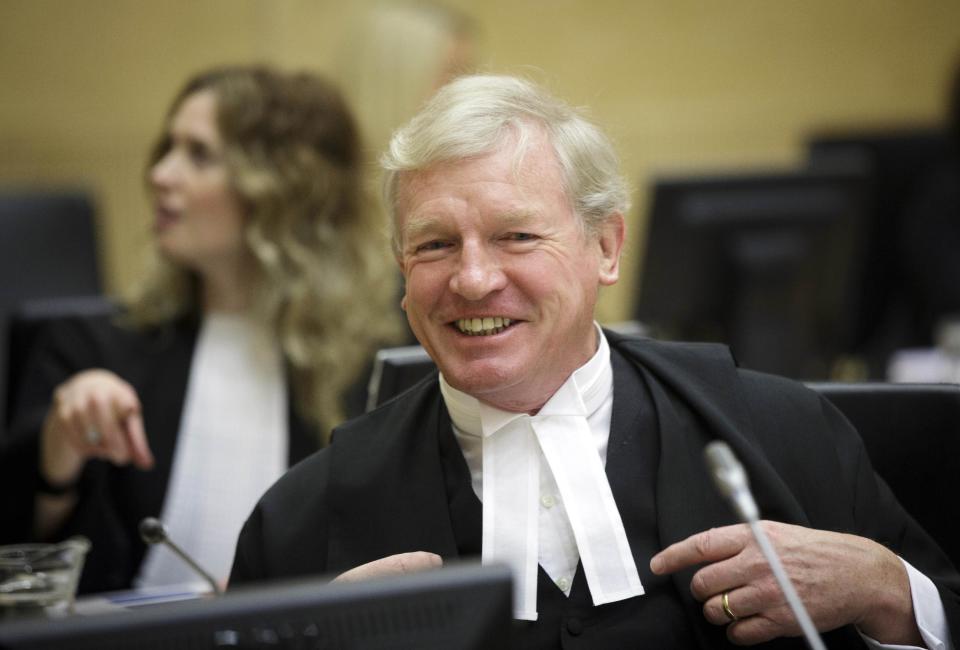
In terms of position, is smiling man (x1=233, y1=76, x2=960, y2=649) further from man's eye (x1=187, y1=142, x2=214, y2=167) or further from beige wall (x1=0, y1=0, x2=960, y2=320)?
beige wall (x1=0, y1=0, x2=960, y2=320)

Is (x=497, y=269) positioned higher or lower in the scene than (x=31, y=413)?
higher

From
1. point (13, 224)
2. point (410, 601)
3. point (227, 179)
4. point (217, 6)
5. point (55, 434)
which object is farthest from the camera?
point (217, 6)

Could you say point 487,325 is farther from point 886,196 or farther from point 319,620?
point 886,196

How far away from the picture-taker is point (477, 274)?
1518 millimetres

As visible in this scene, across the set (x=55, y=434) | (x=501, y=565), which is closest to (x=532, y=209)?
(x=501, y=565)

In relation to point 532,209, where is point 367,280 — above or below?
below

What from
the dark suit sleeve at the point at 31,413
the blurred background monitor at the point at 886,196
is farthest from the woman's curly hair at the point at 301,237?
the blurred background monitor at the point at 886,196

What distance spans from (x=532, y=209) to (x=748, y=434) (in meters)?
0.43

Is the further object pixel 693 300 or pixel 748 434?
pixel 693 300

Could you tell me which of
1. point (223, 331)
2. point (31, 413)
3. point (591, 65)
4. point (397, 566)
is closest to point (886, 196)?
point (591, 65)

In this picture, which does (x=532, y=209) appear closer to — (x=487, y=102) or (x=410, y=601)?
(x=487, y=102)

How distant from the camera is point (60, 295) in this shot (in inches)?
141

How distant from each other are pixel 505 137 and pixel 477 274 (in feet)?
0.60

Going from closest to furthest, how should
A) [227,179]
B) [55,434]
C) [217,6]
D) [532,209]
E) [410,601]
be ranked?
[410,601], [532,209], [55,434], [227,179], [217,6]
